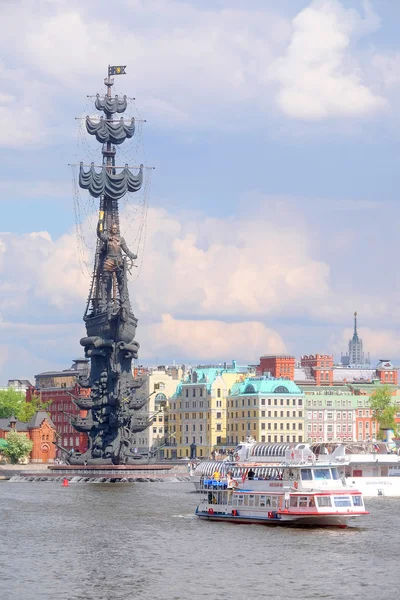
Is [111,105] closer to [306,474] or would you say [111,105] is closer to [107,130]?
[107,130]

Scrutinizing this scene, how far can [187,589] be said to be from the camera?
5819 cm

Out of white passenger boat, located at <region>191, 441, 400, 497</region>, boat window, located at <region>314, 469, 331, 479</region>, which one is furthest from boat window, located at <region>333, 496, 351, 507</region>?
white passenger boat, located at <region>191, 441, 400, 497</region>

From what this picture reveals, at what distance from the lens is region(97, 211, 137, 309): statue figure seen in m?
157

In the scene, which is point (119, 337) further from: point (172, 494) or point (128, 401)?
point (172, 494)

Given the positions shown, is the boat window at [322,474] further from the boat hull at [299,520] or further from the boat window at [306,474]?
the boat hull at [299,520]

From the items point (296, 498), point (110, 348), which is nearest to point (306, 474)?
point (296, 498)

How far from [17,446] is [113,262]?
45.9m

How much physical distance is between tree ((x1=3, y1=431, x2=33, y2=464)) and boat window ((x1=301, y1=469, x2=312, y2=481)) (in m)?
118

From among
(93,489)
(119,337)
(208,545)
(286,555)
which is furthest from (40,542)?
(119,337)

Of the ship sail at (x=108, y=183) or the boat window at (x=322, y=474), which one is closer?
the boat window at (x=322, y=474)

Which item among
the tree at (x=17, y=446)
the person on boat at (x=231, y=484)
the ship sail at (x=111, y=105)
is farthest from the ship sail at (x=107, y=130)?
the person on boat at (x=231, y=484)

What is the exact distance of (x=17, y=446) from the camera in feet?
637

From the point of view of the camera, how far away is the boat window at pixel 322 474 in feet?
265

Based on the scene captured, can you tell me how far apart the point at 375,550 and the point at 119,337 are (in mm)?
87581
